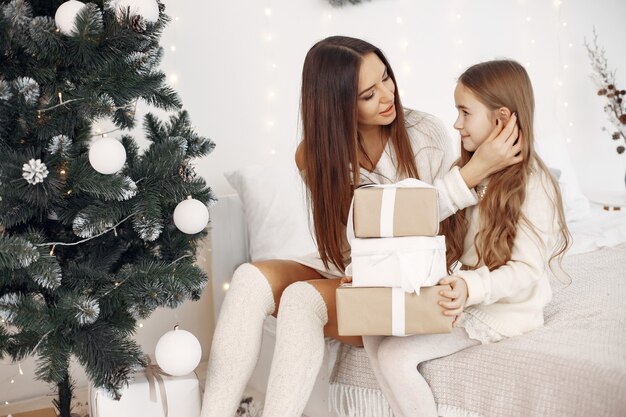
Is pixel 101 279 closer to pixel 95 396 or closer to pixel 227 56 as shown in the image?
pixel 95 396

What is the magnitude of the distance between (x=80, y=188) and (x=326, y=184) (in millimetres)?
590

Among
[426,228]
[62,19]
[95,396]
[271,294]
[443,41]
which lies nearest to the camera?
[426,228]

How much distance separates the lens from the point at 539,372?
51.9 inches

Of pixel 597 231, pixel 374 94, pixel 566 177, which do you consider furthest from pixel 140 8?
pixel 566 177

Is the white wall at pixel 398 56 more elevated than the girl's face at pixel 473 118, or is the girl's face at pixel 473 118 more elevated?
the white wall at pixel 398 56

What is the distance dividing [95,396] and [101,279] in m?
0.27

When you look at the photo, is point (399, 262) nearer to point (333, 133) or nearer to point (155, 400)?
point (333, 133)

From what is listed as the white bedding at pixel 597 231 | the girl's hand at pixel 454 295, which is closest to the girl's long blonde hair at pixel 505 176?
the girl's hand at pixel 454 295

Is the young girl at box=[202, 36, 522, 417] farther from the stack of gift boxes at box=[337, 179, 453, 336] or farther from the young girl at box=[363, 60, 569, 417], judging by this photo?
the stack of gift boxes at box=[337, 179, 453, 336]

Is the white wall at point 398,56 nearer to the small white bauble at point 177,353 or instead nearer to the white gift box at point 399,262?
the small white bauble at point 177,353

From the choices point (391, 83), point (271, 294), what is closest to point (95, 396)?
point (271, 294)

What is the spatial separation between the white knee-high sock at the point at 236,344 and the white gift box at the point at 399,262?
35cm

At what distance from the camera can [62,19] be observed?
55.9 inches

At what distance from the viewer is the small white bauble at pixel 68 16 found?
4.64 ft
